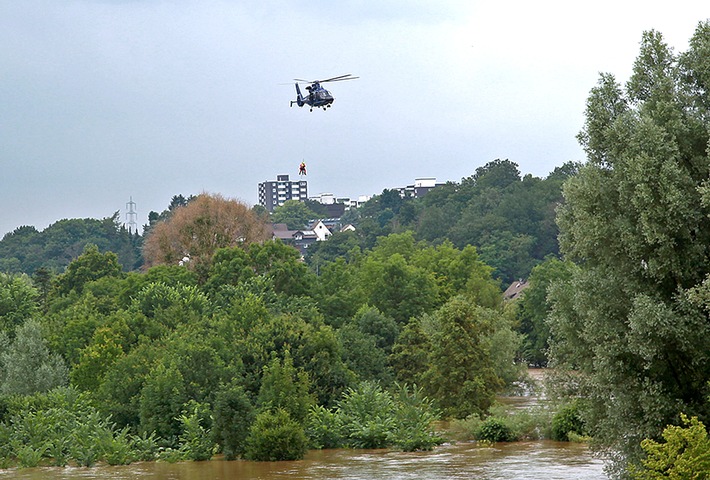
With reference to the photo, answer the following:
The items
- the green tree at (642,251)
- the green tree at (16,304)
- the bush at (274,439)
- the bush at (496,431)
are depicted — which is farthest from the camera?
the green tree at (16,304)

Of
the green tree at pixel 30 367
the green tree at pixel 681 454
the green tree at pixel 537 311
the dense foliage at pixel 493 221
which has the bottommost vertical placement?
the green tree at pixel 681 454

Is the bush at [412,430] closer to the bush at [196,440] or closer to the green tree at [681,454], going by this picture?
the bush at [196,440]

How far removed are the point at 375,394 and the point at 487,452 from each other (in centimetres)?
656

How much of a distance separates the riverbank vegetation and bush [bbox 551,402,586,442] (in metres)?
0.11

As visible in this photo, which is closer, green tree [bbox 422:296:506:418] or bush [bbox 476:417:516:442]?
bush [bbox 476:417:516:442]

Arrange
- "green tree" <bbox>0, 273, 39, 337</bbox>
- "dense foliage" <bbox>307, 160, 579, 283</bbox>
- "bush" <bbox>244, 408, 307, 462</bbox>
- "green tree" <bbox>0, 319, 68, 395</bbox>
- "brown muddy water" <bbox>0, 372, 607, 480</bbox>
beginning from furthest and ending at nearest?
"dense foliage" <bbox>307, 160, 579, 283</bbox>
"green tree" <bbox>0, 273, 39, 337</bbox>
"green tree" <bbox>0, 319, 68, 395</bbox>
"bush" <bbox>244, 408, 307, 462</bbox>
"brown muddy water" <bbox>0, 372, 607, 480</bbox>

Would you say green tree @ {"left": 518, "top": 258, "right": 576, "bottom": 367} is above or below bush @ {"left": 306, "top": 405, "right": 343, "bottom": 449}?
above

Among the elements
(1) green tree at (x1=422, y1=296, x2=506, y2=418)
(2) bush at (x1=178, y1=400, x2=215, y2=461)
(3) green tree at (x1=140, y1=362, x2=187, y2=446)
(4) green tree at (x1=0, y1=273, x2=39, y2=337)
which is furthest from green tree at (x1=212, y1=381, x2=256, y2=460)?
(4) green tree at (x1=0, y1=273, x2=39, y2=337)

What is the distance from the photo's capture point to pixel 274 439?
3962cm

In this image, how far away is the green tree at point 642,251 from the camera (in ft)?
76.2

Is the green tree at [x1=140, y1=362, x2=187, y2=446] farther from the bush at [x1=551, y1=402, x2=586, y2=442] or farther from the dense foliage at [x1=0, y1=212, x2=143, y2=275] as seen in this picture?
the dense foliage at [x1=0, y1=212, x2=143, y2=275]

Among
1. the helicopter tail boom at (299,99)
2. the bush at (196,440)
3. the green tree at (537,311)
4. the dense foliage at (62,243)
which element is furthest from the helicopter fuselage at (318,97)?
the dense foliage at (62,243)

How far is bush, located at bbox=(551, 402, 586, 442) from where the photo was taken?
1642 inches

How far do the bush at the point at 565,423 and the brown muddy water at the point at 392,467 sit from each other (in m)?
0.48
